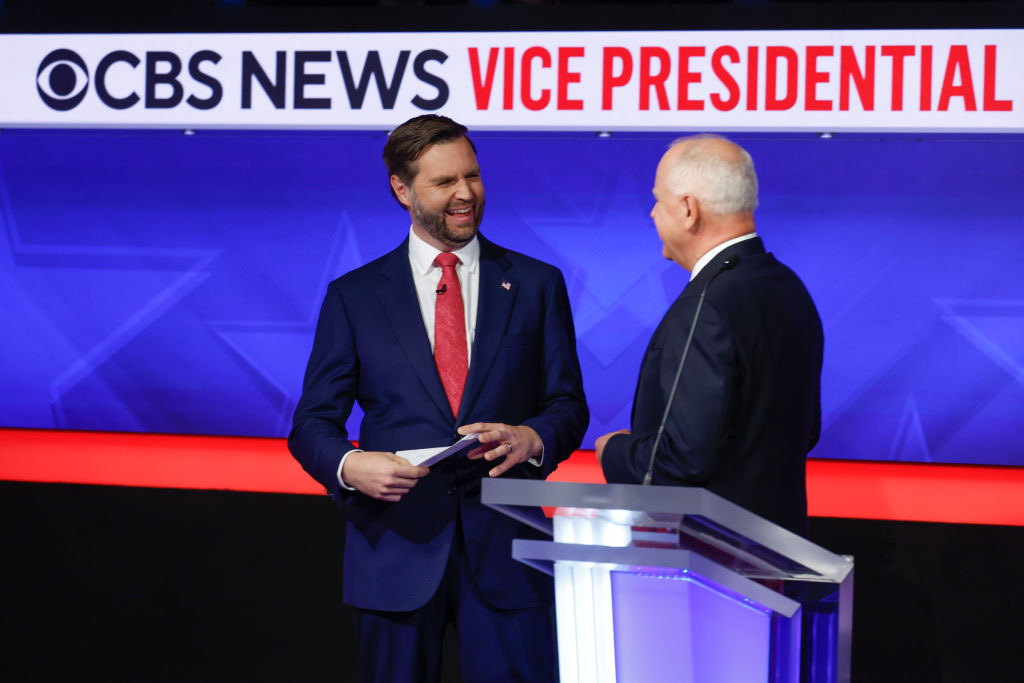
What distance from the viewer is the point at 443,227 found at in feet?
7.32

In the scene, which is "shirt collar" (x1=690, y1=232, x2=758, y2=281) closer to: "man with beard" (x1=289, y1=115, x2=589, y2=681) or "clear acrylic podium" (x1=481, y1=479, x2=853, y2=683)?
"man with beard" (x1=289, y1=115, x2=589, y2=681)

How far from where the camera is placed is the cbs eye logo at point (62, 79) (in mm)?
3922

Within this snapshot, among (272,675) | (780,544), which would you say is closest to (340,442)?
(780,544)

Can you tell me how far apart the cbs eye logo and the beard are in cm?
226

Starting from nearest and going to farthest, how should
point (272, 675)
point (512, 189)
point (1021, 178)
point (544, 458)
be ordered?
point (544, 458)
point (272, 675)
point (1021, 178)
point (512, 189)

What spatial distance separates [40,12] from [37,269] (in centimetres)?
103

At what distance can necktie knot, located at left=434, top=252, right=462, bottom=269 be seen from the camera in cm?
225

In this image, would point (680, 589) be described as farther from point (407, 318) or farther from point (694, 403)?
point (407, 318)

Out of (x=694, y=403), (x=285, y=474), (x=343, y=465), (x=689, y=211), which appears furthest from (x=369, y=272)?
(x=285, y=474)

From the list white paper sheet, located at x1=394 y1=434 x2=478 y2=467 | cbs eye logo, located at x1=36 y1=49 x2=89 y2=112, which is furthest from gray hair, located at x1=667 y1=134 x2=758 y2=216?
cbs eye logo, located at x1=36 y1=49 x2=89 y2=112

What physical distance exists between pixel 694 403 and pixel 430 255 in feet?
2.55

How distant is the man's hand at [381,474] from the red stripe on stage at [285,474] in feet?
4.77

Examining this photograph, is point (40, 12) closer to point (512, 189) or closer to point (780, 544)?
point (512, 189)

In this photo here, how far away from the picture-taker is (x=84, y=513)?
352 cm
